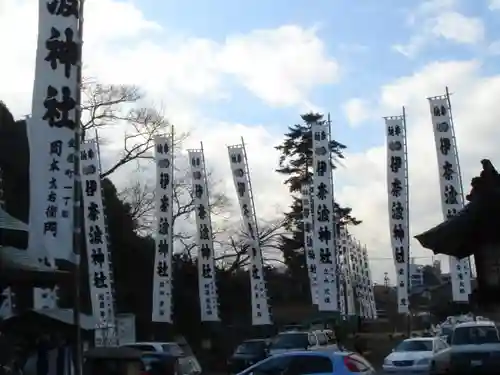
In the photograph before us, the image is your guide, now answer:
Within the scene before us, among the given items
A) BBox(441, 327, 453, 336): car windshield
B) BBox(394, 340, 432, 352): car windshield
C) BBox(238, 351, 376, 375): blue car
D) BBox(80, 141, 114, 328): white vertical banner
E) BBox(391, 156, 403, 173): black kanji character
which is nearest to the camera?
BBox(238, 351, 376, 375): blue car

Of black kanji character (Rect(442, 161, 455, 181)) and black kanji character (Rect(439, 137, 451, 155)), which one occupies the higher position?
black kanji character (Rect(439, 137, 451, 155))

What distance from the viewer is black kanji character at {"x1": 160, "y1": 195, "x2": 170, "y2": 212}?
3459cm

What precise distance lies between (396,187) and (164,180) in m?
8.99

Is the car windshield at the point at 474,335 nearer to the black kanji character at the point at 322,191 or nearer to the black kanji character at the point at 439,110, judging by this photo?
the black kanji character at the point at 439,110

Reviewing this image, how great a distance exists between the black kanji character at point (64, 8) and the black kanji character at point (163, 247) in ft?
51.4

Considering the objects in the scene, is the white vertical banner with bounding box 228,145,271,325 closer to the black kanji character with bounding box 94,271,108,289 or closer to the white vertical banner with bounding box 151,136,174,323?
the white vertical banner with bounding box 151,136,174,323

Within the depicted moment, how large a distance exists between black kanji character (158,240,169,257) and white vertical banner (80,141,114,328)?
3.29 metres

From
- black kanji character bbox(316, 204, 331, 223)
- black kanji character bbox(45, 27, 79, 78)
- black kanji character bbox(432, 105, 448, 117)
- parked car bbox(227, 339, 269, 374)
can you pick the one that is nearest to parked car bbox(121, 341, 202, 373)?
parked car bbox(227, 339, 269, 374)

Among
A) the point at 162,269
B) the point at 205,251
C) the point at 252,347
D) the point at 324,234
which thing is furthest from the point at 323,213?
the point at 162,269

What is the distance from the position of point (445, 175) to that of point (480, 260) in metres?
20.7

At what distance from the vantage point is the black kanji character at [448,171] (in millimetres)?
32594

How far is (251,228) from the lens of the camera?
3844cm

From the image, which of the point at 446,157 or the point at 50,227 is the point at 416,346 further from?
the point at 50,227

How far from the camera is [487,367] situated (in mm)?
17688
